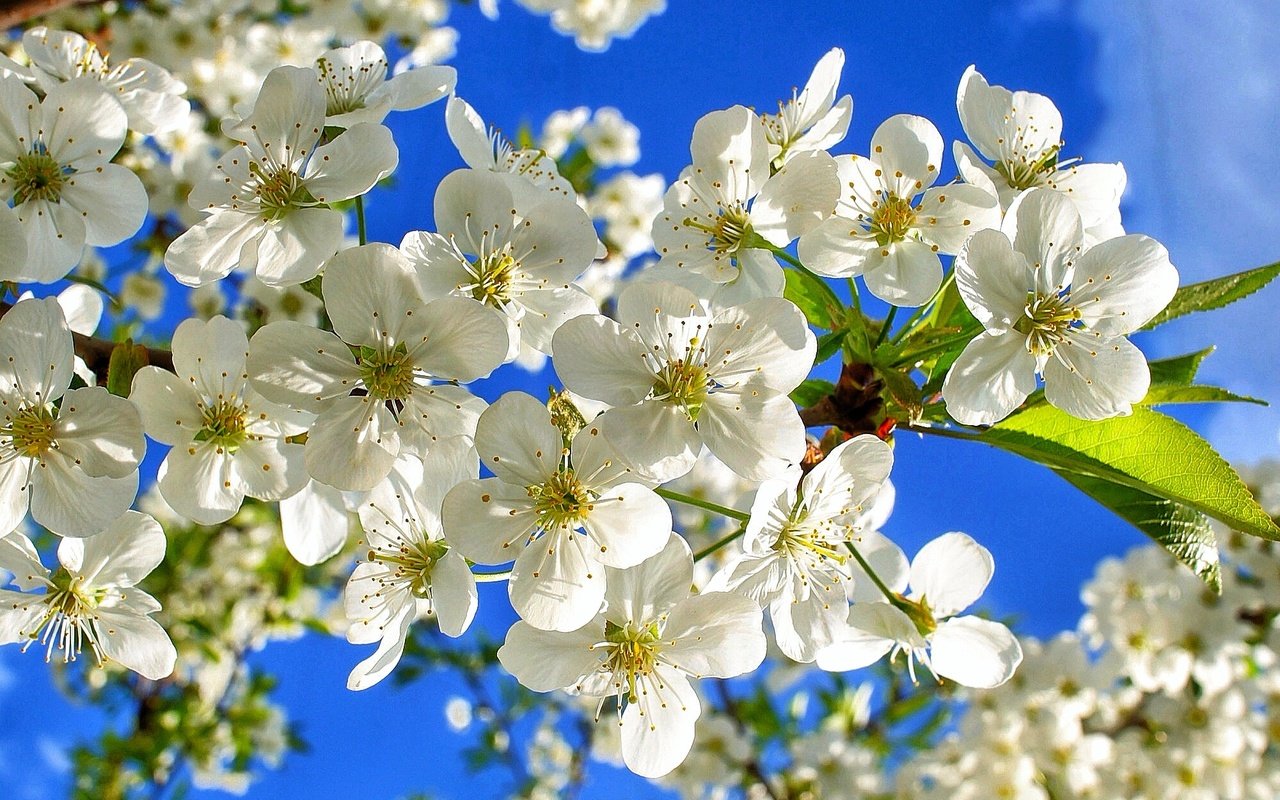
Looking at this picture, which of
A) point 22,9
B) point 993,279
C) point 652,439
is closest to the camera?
point 652,439

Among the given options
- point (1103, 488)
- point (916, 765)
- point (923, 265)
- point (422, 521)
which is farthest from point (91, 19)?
point (916, 765)

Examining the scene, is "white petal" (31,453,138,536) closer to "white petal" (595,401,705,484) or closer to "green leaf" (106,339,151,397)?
"green leaf" (106,339,151,397)

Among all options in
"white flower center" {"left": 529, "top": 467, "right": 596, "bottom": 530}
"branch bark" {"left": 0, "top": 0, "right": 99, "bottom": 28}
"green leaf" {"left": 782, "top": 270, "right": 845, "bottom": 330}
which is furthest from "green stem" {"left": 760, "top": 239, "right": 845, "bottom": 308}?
"branch bark" {"left": 0, "top": 0, "right": 99, "bottom": 28}

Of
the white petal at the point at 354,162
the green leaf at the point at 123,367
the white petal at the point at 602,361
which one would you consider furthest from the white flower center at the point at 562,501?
the green leaf at the point at 123,367

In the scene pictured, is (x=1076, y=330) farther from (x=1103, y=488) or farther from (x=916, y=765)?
(x=916, y=765)

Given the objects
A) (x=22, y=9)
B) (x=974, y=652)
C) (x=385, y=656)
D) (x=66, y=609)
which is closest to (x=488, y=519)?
(x=385, y=656)

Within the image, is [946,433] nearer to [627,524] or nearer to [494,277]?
[627,524]

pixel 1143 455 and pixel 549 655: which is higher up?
pixel 1143 455
